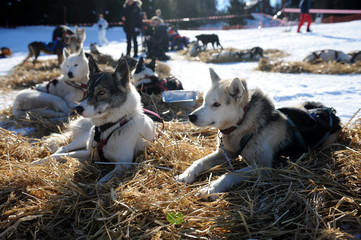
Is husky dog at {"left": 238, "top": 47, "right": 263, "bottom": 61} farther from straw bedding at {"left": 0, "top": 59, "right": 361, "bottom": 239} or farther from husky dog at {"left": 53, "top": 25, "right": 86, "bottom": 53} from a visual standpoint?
straw bedding at {"left": 0, "top": 59, "right": 361, "bottom": 239}

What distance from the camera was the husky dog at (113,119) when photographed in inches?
99.3

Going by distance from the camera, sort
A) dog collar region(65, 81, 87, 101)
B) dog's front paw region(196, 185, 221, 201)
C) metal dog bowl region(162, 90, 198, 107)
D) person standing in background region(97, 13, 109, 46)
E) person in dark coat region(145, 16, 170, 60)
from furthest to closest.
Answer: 1. person standing in background region(97, 13, 109, 46)
2. person in dark coat region(145, 16, 170, 60)
3. dog collar region(65, 81, 87, 101)
4. metal dog bowl region(162, 90, 198, 107)
5. dog's front paw region(196, 185, 221, 201)

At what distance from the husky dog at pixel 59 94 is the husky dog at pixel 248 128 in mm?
3338

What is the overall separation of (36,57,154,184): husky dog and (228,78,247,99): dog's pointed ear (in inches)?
43.8

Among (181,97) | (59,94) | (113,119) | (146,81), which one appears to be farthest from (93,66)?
(59,94)

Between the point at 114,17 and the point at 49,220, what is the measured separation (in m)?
29.7

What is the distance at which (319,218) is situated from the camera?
169 centimetres

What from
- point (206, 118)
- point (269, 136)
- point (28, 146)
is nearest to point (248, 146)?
point (269, 136)

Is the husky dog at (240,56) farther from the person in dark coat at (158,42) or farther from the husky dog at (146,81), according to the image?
the husky dog at (146,81)

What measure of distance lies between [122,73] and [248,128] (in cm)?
152

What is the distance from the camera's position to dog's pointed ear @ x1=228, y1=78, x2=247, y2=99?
7.26 ft

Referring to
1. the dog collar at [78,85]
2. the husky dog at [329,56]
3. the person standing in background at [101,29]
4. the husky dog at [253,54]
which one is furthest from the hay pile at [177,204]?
the person standing in background at [101,29]

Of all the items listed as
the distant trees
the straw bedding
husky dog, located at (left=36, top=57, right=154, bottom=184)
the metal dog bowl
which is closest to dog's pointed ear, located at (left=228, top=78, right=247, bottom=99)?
the straw bedding

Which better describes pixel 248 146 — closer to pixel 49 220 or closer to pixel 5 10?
pixel 49 220
